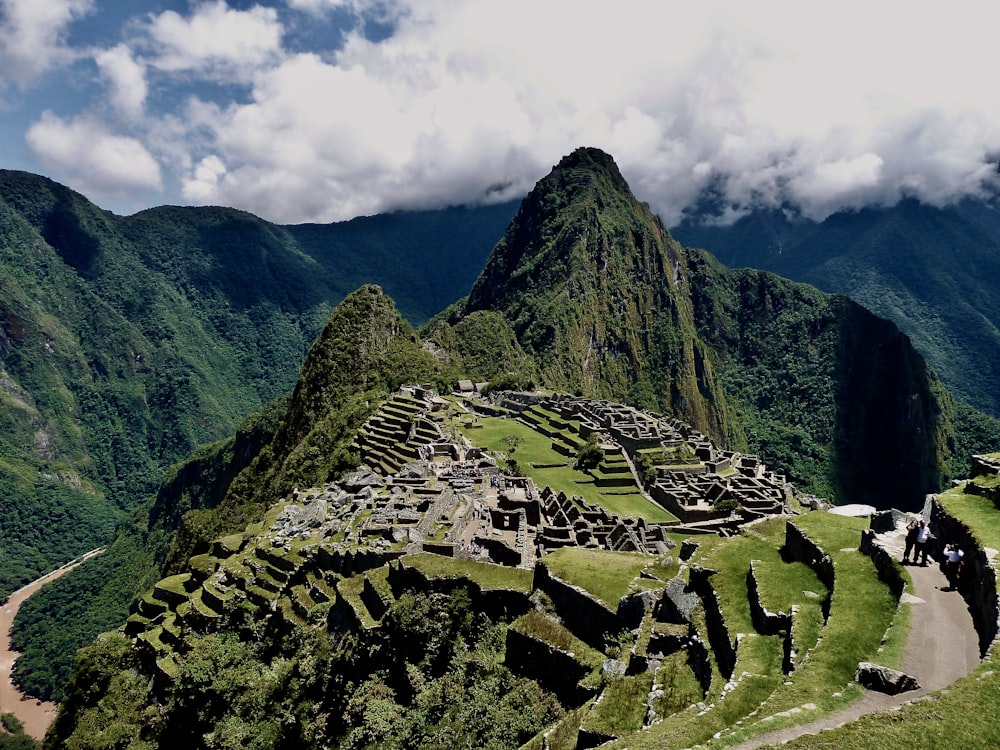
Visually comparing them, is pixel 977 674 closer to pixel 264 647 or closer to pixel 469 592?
pixel 469 592

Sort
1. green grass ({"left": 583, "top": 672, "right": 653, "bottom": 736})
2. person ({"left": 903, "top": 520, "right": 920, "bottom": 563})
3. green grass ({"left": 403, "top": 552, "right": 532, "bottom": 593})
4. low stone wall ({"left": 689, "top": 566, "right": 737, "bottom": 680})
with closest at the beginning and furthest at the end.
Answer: green grass ({"left": 583, "top": 672, "right": 653, "bottom": 736}) → low stone wall ({"left": 689, "top": 566, "right": 737, "bottom": 680}) → person ({"left": 903, "top": 520, "right": 920, "bottom": 563}) → green grass ({"left": 403, "top": 552, "right": 532, "bottom": 593})

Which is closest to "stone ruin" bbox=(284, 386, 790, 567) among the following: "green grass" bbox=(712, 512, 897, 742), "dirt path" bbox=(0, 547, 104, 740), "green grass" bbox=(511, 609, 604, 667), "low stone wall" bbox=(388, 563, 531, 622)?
"low stone wall" bbox=(388, 563, 531, 622)

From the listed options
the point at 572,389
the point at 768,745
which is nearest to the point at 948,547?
the point at 768,745

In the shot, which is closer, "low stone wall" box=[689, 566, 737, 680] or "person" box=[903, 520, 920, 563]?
"low stone wall" box=[689, 566, 737, 680]

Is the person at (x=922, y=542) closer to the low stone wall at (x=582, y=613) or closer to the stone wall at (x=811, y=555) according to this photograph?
the stone wall at (x=811, y=555)

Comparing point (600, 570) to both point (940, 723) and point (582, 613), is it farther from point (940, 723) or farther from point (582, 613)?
point (940, 723)

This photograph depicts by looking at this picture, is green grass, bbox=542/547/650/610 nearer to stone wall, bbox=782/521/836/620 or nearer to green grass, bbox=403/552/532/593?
green grass, bbox=403/552/532/593

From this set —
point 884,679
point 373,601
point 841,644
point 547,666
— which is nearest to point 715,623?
point 841,644

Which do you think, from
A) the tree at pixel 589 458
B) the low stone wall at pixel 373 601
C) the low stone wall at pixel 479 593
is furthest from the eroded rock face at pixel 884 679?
the tree at pixel 589 458
